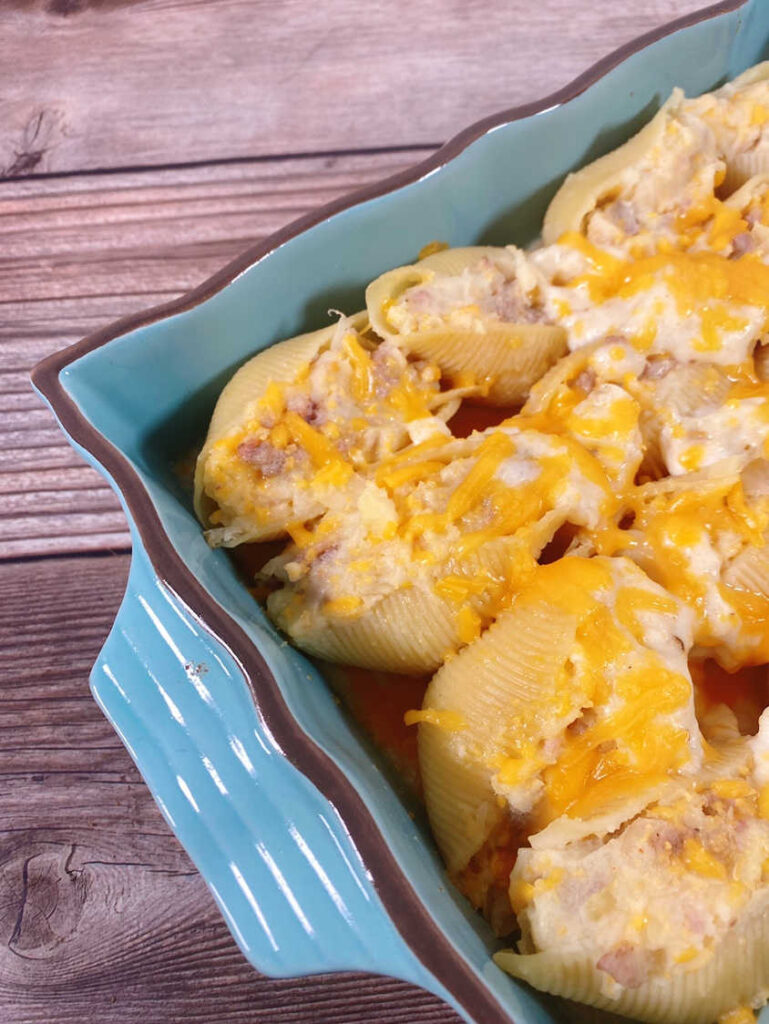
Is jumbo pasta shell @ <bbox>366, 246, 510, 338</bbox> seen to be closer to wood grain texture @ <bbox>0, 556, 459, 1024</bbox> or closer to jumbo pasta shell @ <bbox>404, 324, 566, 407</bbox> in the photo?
jumbo pasta shell @ <bbox>404, 324, 566, 407</bbox>

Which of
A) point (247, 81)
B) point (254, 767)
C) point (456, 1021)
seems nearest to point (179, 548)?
point (254, 767)

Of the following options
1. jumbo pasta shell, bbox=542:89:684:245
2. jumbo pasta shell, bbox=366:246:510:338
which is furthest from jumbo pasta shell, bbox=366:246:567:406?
jumbo pasta shell, bbox=542:89:684:245

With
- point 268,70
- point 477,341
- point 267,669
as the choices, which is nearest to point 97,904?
point 267,669

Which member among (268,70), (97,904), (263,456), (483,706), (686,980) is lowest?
(97,904)

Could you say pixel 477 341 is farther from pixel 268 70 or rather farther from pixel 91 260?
pixel 268 70

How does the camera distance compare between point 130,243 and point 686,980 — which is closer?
point 686,980

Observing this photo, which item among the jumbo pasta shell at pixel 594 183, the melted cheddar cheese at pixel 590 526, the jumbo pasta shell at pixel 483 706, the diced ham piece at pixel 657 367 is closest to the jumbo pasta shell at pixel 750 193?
the melted cheddar cheese at pixel 590 526
